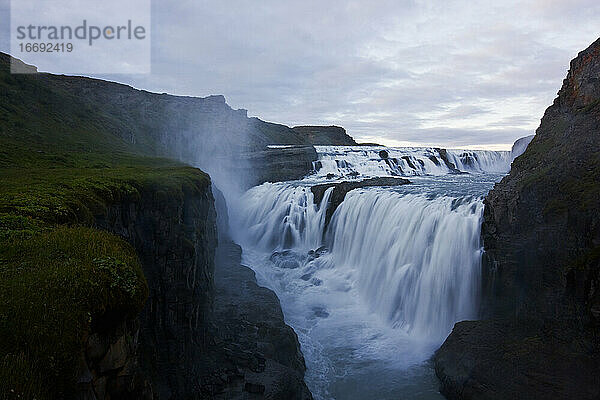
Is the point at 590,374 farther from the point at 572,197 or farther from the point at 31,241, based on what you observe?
the point at 31,241

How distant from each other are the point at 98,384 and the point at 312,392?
11.6 meters

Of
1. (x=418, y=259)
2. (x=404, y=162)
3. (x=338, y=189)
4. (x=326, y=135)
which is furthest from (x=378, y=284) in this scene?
(x=326, y=135)

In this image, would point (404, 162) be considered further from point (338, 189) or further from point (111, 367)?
point (111, 367)

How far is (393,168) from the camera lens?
59.8 m

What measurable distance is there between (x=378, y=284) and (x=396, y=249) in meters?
2.40

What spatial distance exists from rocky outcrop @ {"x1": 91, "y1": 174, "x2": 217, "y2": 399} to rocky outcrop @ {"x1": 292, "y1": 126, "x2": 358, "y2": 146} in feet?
366

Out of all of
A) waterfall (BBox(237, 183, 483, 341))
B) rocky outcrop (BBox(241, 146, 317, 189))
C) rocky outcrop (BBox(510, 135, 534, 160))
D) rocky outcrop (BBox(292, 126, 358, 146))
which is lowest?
waterfall (BBox(237, 183, 483, 341))

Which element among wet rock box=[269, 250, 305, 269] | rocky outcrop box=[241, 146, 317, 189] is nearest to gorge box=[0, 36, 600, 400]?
wet rock box=[269, 250, 305, 269]

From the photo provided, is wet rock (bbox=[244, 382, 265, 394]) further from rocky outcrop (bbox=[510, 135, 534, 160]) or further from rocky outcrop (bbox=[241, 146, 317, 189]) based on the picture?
rocky outcrop (bbox=[510, 135, 534, 160])

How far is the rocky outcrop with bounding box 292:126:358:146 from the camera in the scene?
126 metres

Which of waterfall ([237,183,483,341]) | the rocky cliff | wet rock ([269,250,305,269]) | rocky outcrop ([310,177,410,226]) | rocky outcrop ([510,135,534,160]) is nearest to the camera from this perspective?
the rocky cliff

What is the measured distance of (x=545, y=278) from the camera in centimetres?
1360

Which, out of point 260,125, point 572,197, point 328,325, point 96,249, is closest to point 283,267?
point 328,325

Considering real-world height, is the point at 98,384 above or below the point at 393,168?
below
